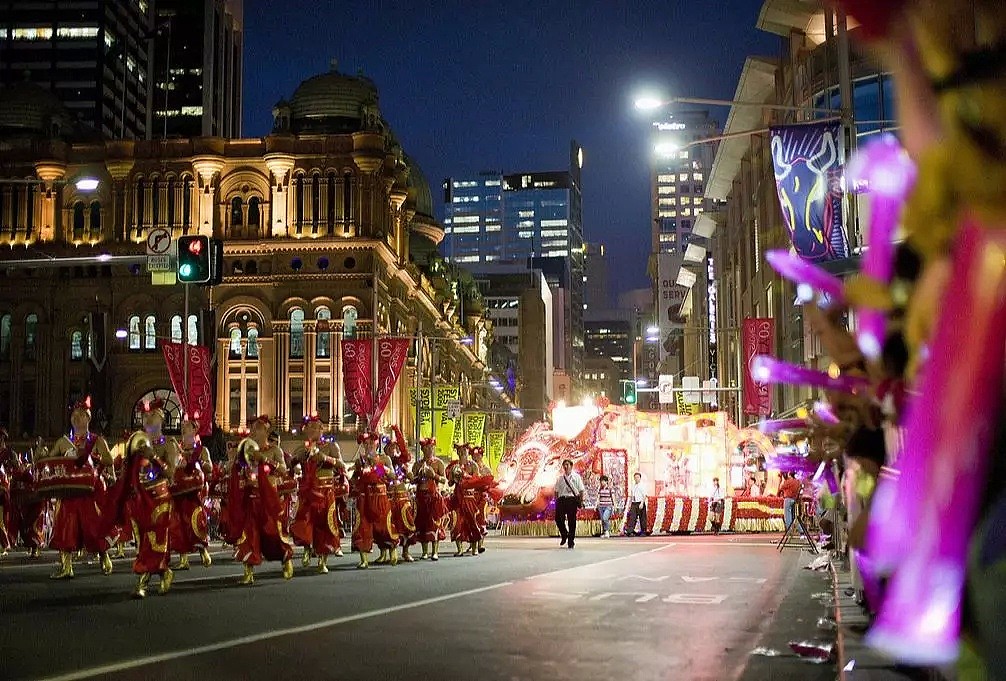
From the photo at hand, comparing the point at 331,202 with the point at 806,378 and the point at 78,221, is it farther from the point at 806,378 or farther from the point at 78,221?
the point at 806,378

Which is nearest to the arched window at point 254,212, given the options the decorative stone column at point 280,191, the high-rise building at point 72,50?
the decorative stone column at point 280,191

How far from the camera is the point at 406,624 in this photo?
1086cm

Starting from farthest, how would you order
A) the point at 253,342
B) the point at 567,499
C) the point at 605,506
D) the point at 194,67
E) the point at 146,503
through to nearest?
1. the point at 194,67
2. the point at 253,342
3. the point at 605,506
4. the point at 567,499
5. the point at 146,503

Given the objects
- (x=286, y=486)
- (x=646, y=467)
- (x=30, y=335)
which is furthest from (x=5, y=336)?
(x=286, y=486)

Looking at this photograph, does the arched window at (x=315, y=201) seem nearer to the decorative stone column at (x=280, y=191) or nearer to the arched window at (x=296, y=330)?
the decorative stone column at (x=280, y=191)

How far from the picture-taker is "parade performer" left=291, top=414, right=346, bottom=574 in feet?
63.6

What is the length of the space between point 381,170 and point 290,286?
8990mm

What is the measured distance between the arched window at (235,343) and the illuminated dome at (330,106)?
12.9 metres

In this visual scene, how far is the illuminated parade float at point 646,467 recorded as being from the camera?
37438 mm

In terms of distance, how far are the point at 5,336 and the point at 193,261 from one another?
173 feet

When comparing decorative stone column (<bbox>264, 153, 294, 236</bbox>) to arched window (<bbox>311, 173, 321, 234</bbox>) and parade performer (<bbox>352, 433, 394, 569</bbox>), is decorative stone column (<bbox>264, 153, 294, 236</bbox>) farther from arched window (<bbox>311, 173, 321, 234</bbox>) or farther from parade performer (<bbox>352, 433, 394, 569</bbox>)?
parade performer (<bbox>352, 433, 394, 569</bbox>)

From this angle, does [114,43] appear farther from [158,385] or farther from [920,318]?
[920,318]

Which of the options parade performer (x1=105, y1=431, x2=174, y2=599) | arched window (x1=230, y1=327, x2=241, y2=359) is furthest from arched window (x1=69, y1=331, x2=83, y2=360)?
parade performer (x1=105, y1=431, x2=174, y2=599)

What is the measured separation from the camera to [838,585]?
14.3 meters
